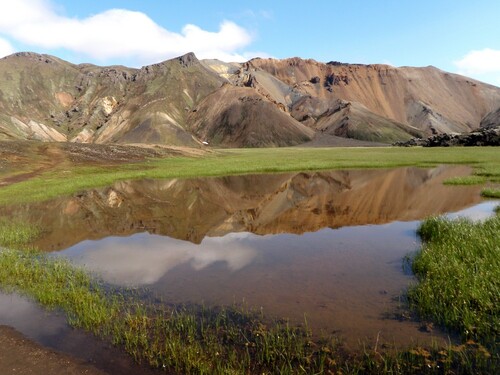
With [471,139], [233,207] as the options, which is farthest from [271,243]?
[471,139]

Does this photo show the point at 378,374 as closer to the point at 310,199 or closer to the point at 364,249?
the point at 364,249

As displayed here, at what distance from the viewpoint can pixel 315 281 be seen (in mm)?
14016

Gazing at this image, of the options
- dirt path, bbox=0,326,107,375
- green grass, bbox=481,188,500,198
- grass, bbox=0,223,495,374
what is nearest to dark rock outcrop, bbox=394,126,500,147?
green grass, bbox=481,188,500,198

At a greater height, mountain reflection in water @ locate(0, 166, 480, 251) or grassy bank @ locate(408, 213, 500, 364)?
grassy bank @ locate(408, 213, 500, 364)

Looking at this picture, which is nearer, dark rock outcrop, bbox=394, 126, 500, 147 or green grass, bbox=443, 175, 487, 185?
green grass, bbox=443, 175, 487, 185

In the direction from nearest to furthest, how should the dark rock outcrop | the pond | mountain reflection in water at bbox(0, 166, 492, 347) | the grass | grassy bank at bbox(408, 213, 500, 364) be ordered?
the grass
grassy bank at bbox(408, 213, 500, 364)
the pond
mountain reflection in water at bbox(0, 166, 492, 347)
the dark rock outcrop

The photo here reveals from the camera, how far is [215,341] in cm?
973

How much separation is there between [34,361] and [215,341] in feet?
14.4

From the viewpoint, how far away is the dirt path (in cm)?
873

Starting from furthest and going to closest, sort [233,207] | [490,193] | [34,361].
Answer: [233,207] → [490,193] → [34,361]

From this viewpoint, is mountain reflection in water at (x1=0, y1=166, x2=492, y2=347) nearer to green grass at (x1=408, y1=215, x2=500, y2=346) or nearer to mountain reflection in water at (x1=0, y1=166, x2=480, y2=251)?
mountain reflection in water at (x1=0, y1=166, x2=480, y2=251)

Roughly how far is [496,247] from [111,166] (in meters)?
65.3

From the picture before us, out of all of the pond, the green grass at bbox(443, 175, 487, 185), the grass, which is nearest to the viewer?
the grass

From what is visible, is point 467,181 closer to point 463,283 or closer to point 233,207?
point 233,207
